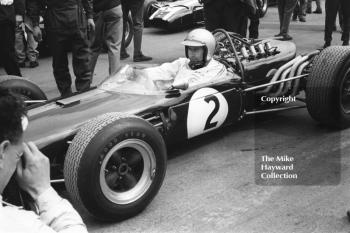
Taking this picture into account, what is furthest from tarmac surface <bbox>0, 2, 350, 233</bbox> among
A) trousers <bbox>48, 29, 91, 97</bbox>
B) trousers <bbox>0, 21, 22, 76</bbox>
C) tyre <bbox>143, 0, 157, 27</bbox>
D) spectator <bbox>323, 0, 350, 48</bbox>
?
tyre <bbox>143, 0, 157, 27</bbox>

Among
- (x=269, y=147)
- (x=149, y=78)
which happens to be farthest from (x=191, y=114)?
(x=269, y=147)

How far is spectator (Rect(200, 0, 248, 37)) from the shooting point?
6.98 metres

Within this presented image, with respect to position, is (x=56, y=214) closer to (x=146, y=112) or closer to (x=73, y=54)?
(x=146, y=112)

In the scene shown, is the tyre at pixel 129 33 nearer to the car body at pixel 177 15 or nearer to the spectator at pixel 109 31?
the car body at pixel 177 15

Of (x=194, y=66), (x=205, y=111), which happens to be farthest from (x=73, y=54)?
(x=205, y=111)

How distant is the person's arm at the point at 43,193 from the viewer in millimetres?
1797

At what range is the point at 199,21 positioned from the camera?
36.7ft

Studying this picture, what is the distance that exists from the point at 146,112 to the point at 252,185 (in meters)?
1.02

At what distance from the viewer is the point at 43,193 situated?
1.83m

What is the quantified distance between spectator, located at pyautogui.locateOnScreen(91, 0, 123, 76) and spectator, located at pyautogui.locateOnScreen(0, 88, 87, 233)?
462cm

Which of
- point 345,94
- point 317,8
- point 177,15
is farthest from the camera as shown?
point 317,8

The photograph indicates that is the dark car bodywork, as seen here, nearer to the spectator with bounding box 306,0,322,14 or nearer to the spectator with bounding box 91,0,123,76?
the spectator with bounding box 91,0,123,76

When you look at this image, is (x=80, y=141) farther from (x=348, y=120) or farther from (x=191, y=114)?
(x=348, y=120)

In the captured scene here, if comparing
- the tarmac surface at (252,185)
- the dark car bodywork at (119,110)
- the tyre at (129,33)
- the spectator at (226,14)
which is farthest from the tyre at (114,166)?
the tyre at (129,33)
